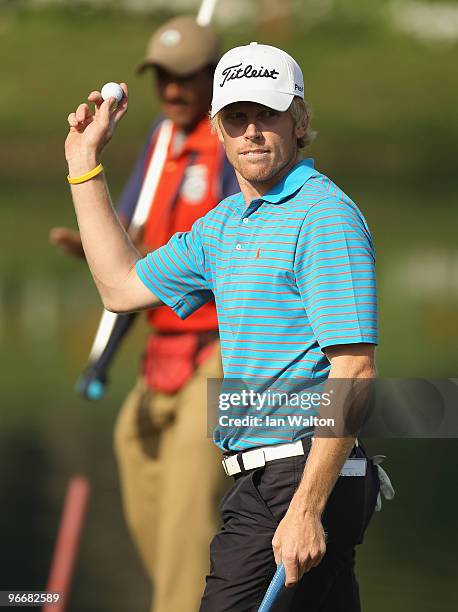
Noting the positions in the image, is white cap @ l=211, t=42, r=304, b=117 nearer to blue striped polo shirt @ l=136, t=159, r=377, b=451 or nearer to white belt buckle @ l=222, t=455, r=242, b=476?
blue striped polo shirt @ l=136, t=159, r=377, b=451

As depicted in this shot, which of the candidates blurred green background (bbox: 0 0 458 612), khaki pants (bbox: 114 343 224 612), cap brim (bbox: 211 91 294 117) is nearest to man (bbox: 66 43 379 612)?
cap brim (bbox: 211 91 294 117)

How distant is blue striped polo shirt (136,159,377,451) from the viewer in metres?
3.45

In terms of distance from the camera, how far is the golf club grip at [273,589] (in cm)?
352

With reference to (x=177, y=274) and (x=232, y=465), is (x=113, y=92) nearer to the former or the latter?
(x=177, y=274)

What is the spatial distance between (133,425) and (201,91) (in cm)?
114

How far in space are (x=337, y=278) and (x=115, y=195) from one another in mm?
16182

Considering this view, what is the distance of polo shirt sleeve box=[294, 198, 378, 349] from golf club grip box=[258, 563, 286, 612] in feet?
1.58

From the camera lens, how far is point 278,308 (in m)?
3.55

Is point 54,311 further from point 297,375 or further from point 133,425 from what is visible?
point 297,375

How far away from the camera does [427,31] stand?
29.4 m

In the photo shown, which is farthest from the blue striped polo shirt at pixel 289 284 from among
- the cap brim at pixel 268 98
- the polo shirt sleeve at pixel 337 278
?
the cap brim at pixel 268 98

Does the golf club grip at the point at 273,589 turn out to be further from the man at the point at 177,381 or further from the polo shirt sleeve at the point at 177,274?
the man at the point at 177,381

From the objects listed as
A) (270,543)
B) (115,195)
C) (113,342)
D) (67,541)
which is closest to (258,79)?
(270,543)

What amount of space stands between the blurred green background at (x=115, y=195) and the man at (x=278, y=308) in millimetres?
2267
